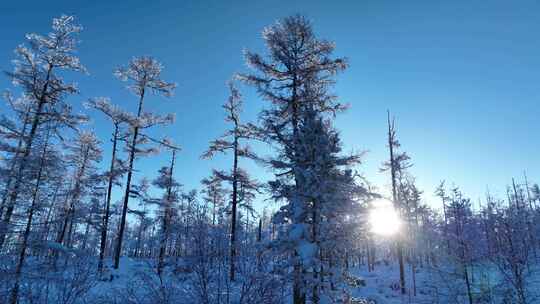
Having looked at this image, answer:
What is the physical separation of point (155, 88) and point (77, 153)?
9.36m

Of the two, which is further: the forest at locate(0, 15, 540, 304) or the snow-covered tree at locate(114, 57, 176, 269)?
the snow-covered tree at locate(114, 57, 176, 269)

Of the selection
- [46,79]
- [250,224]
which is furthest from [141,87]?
[250,224]

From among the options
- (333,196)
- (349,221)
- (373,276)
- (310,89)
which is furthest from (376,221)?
(373,276)

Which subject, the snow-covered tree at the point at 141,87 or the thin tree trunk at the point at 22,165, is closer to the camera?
the thin tree trunk at the point at 22,165

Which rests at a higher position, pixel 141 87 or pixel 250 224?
pixel 141 87

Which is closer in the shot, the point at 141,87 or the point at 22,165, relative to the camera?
the point at 22,165

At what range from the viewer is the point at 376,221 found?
34.0 ft

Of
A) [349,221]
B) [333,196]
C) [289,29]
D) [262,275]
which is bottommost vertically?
[262,275]

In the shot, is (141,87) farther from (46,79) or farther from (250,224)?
(250,224)

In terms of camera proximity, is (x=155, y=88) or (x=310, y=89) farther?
(x=155, y=88)

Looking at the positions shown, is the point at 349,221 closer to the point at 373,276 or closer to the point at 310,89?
the point at 310,89

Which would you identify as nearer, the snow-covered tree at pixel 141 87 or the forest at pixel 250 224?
the forest at pixel 250 224

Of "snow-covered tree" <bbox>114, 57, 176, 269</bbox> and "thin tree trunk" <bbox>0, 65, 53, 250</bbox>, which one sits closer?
"thin tree trunk" <bbox>0, 65, 53, 250</bbox>

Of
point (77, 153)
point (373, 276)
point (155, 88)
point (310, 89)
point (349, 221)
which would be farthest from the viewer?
point (373, 276)
